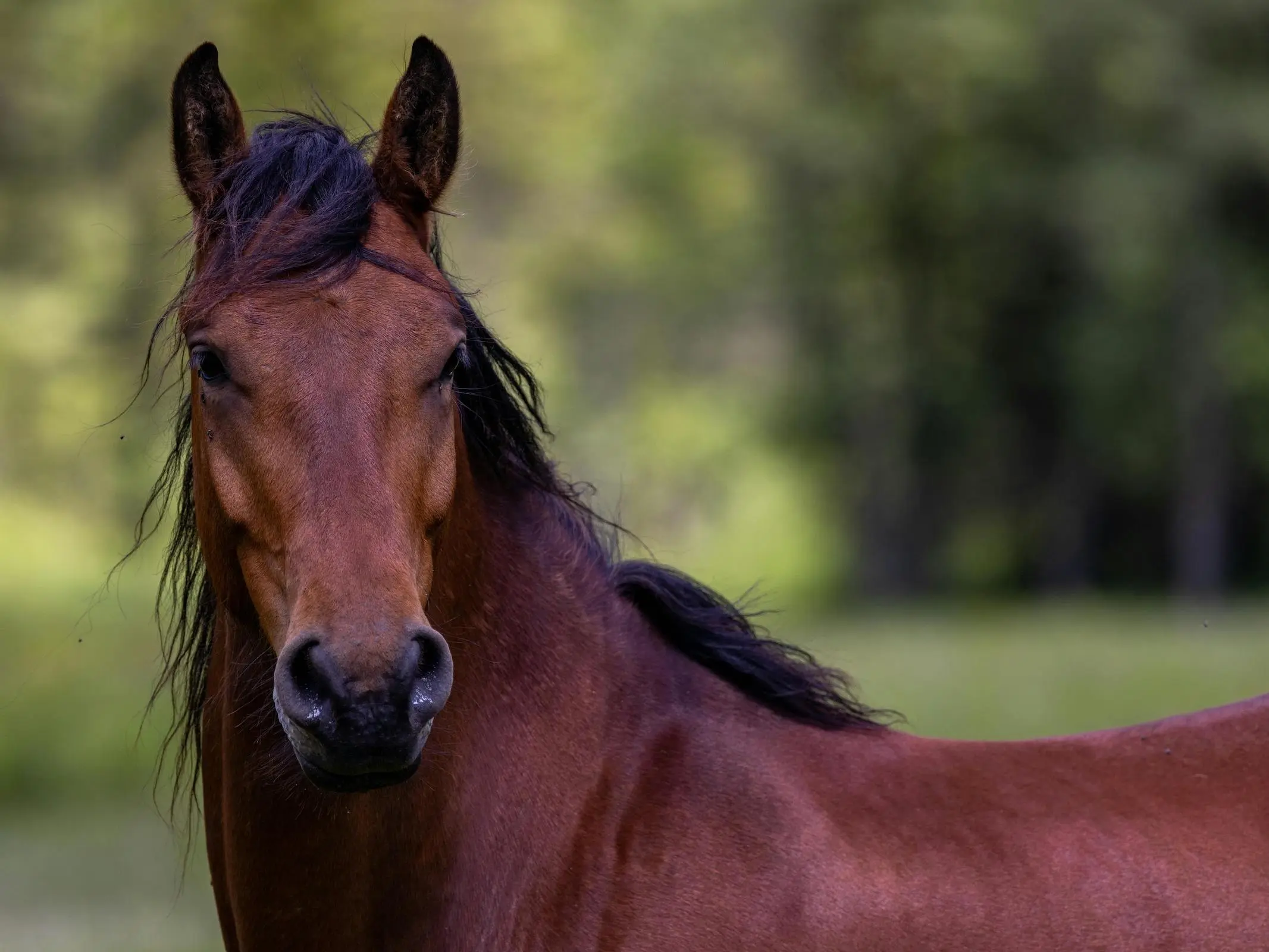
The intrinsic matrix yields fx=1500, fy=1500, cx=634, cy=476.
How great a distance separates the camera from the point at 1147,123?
2678 cm

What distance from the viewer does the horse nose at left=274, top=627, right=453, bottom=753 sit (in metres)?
2.52

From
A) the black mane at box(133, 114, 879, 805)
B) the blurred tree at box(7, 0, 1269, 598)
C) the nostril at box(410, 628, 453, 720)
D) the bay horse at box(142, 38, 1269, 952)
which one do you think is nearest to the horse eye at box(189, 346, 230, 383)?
the bay horse at box(142, 38, 1269, 952)

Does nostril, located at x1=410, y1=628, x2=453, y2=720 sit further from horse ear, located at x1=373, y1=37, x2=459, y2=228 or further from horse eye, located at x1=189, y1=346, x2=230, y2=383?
horse ear, located at x1=373, y1=37, x2=459, y2=228

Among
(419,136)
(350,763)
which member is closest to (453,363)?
(419,136)

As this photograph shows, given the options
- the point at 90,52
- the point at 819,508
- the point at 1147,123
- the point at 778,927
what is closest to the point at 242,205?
the point at 778,927

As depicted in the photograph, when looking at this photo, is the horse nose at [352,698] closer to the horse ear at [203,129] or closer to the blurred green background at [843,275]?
the horse ear at [203,129]

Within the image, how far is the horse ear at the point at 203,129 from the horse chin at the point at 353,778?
4.19ft

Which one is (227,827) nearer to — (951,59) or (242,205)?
(242,205)

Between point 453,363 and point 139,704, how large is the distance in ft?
38.5

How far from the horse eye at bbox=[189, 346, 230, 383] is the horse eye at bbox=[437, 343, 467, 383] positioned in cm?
42

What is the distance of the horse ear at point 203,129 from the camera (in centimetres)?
316

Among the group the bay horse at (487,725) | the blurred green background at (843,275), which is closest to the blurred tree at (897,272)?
the blurred green background at (843,275)

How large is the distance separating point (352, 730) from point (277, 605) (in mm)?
398

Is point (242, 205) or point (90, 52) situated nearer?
point (242, 205)
